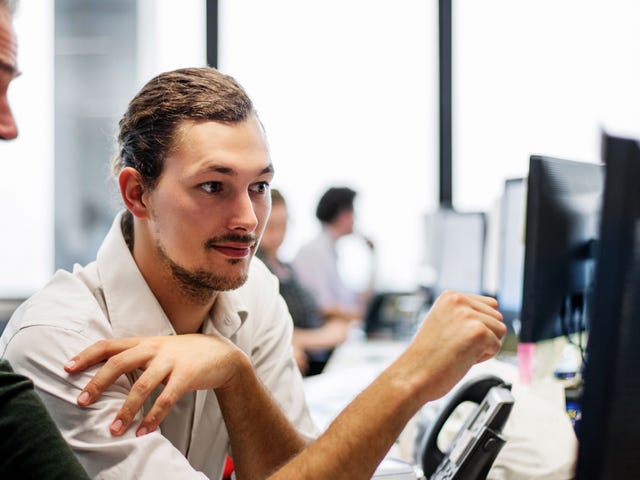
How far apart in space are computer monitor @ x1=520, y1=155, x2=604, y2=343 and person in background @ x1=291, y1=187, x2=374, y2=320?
2.75 metres

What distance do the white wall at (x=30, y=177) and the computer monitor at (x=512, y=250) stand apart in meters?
3.25

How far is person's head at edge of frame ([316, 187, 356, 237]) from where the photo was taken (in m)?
4.33

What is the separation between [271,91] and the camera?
4.79 metres

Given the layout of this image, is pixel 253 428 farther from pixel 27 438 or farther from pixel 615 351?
pixel 615 351

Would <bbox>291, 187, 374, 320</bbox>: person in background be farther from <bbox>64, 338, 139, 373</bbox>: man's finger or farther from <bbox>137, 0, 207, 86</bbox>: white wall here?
<bbox>64, 338, 139, 373</bbox>: man's finger

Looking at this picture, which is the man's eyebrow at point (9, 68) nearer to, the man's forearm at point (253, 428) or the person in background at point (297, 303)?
the man's forearm at point (253, 428)

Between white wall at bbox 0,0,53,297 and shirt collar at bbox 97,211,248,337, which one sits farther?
white wall at bbox 0,0,53,297

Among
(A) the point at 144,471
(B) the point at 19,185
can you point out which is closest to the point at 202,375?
(A) the point at 144,471

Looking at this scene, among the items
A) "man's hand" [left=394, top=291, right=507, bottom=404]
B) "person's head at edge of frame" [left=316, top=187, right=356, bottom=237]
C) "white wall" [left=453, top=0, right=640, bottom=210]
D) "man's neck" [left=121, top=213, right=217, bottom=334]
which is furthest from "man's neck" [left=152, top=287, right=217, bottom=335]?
"white wall" [left=453, top=0, right=640, bottom=210]

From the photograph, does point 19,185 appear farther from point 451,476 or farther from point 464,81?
point 451,476

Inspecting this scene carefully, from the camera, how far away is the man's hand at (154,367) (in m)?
0.94

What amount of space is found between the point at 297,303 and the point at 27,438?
2566mm

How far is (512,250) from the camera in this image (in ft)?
6.86

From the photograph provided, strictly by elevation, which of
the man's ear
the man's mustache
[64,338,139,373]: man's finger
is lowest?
[64,338,139,373]: man's finger
